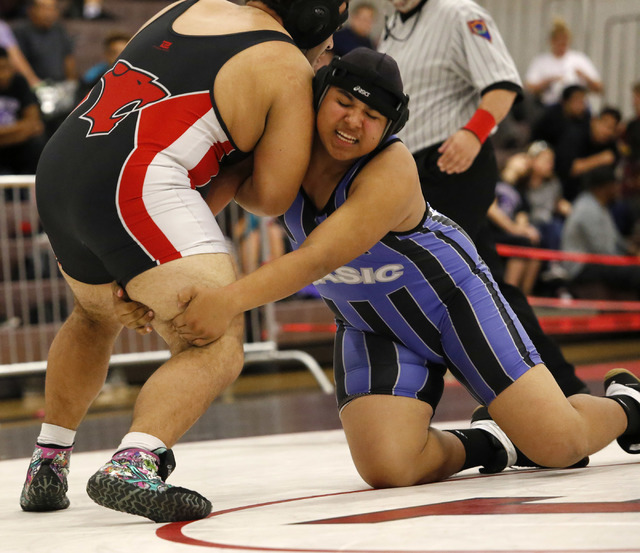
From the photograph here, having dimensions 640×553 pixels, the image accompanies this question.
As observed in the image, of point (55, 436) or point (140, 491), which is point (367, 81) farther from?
point (55, 436)

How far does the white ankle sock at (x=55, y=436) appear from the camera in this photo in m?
2.42

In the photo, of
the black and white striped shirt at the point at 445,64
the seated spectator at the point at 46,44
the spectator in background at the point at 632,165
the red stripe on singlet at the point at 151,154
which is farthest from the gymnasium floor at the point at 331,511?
the spectator in background at the point at 632,165

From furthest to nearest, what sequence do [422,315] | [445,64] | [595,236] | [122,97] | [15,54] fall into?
[595,236] < [15,54] < [445,64] < [422,315] < [122,97]

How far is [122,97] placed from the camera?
7.23 ft

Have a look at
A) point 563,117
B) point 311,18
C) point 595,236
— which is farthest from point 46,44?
point 311,18

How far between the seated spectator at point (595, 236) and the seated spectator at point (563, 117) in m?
1.53

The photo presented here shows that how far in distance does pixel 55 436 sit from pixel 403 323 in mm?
930

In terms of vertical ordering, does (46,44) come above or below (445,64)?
above

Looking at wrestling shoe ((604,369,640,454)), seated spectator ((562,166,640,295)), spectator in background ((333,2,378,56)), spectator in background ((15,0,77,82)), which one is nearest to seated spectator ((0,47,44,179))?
spectator in background ((15,0,77,82))

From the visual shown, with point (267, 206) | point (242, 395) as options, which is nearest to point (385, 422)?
point (267, 206)

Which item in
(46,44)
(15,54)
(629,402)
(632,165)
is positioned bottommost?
(629,402)

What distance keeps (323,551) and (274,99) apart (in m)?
1.01

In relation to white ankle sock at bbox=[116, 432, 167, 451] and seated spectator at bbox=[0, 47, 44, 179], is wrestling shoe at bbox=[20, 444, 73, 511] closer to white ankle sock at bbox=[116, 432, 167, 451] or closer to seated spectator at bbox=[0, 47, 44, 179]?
white ankle sock at bbox=[116, 432, 167, 451]

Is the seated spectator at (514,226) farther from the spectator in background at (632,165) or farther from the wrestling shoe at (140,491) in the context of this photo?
the wrestling shoe at (140,491)
